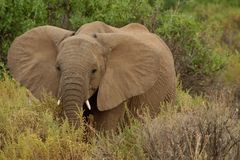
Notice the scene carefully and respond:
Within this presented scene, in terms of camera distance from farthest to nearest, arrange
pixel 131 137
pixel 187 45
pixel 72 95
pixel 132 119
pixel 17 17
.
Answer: pixel 187 45 → pixel 17 17 → pixel 132 119 → pixel 131 137 → pixel 72 95

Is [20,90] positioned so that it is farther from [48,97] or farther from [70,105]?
[70,105]

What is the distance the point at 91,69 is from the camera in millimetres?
5918

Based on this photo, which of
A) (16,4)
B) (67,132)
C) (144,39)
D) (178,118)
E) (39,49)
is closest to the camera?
(178,118)

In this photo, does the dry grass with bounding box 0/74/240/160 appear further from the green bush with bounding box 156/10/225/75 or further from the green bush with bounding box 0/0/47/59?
the green bush with bounding box 156/10/225/75

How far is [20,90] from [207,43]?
3662 mm

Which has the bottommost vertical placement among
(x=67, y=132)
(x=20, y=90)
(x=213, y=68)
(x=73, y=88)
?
(x=213, y=68)

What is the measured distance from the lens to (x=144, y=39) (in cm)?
720

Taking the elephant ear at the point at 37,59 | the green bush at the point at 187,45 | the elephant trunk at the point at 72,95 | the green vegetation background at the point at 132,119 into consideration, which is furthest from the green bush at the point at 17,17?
the elephant trunk at the point at 72,95

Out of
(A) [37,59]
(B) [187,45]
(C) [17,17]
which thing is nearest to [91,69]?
(A) [37,59]

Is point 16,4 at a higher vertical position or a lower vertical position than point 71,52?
lower

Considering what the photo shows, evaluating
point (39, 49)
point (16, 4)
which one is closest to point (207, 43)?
point (16, 4)

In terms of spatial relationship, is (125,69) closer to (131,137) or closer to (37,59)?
(131,137)

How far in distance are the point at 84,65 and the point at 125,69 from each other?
0.61 meters

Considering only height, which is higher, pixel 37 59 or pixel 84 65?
pixel 84 65
